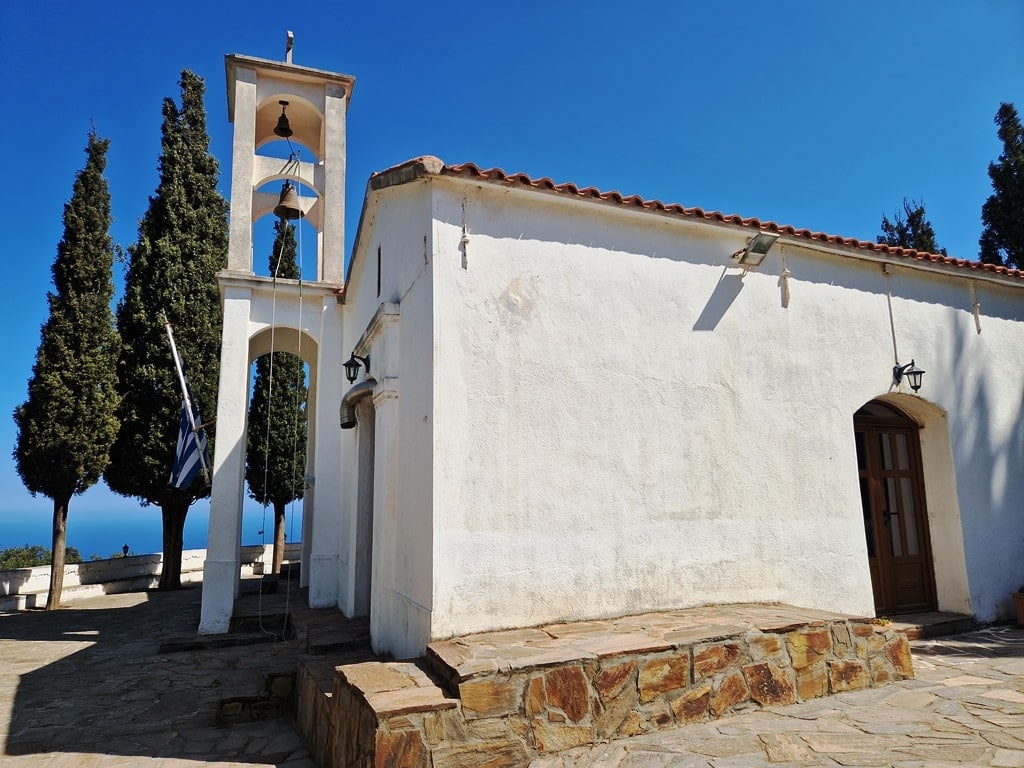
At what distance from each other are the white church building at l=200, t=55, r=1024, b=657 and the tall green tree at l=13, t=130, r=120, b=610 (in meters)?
6.95

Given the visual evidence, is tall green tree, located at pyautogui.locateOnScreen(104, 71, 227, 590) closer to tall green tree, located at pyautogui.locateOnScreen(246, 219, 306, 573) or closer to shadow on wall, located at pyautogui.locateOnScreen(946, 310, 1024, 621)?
tall green tree, located at pyautogui.locateOnScreen(246, 219, 306, 573)

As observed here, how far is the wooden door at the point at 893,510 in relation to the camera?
7.74m

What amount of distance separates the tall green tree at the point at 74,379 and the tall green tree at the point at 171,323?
22.4 inches

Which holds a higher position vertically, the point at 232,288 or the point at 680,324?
the point at 232,288

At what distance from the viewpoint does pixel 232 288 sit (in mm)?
9633

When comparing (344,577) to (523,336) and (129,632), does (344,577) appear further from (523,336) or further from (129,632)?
(523,336)

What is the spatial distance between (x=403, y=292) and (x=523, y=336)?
1.36 meters

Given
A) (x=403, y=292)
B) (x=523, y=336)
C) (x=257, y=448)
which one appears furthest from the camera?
(x=257, y=448)

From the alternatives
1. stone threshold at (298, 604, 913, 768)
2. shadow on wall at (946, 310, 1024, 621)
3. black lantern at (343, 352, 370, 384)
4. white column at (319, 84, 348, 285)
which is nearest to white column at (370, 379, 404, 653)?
stone threshold at (298, 604, 913, 768)

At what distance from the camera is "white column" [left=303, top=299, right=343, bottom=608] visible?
9359mm

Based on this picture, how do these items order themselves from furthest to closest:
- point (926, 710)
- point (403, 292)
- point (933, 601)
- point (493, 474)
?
1. point (933, 601)
2. point (403, 292)
3. point (493, 474)
4. point (926, 710)

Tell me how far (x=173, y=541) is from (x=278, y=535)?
3012mm

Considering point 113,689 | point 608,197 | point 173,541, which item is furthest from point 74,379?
point 608,197

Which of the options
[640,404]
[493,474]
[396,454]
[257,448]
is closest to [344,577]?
[396,454]
